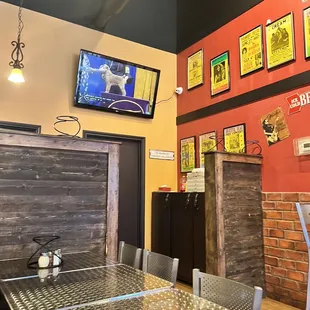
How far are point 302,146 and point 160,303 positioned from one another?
2.62 meters

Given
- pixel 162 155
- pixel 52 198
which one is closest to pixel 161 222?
pixel 162 155

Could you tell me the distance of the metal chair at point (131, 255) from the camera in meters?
2.37

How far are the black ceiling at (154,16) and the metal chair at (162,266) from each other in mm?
3558

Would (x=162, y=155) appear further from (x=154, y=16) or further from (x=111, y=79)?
(x=154, y=16)

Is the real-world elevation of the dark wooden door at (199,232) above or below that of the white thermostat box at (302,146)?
below

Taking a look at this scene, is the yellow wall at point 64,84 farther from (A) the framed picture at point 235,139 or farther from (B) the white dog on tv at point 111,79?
(A) the framed picture at point 235,139

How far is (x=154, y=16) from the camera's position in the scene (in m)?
5.47

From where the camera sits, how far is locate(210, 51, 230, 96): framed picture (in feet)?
14.7

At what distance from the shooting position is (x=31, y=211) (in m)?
2.61

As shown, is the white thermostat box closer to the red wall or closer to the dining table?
the red wall

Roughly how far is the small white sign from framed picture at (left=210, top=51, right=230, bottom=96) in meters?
1.27

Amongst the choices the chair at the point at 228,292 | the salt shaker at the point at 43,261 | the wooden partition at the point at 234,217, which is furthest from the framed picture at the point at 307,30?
the salt shaker at the point at 43,261

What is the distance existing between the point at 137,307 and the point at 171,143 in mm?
4189

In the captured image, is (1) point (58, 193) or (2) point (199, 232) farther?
(2) point (199, 232)
